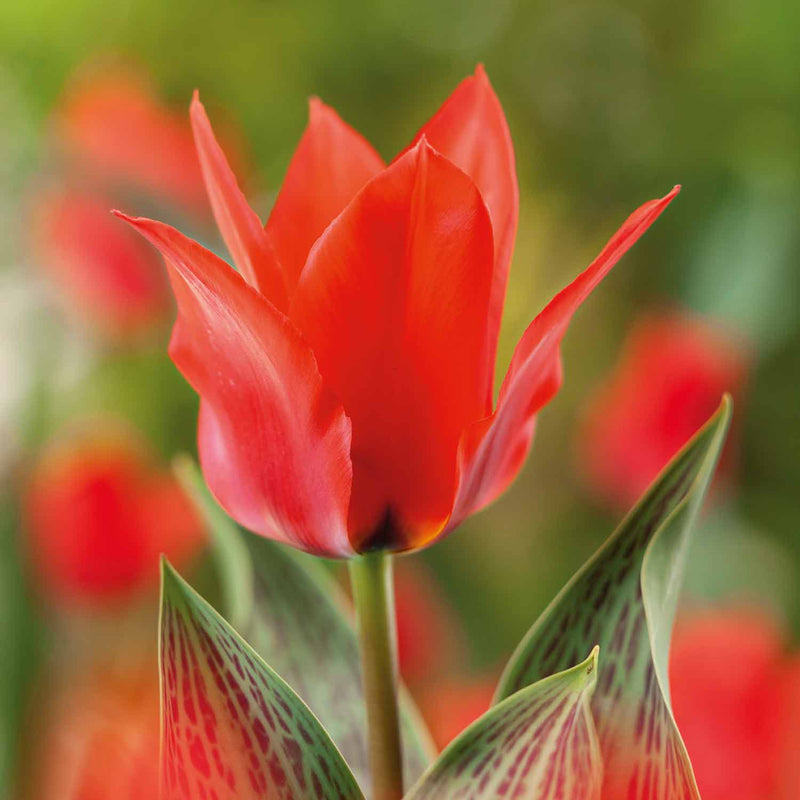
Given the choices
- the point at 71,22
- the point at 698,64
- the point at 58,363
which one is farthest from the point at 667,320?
the point at 71,22

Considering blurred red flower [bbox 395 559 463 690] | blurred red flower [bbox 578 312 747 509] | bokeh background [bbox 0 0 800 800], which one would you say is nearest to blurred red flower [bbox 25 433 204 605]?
bokeh background [bbox 0 0 800 800]

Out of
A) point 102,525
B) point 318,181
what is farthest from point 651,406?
point 318,181

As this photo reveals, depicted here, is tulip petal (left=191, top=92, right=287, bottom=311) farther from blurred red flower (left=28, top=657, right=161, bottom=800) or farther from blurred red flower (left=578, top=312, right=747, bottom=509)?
blurred red flower (left=578, top=312, right=747, bottom=509)

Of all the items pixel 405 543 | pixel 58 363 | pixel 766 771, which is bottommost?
pixel 766 771

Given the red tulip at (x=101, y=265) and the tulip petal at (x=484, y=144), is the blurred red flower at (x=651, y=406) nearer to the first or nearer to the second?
the red tulip at (x=101, y=265)

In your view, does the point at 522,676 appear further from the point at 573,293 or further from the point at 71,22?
the point at 71,22

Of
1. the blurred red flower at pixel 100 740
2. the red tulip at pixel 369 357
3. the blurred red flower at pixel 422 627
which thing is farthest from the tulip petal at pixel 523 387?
the blurred red flower at pixel 422 627

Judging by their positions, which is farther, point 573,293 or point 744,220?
point 744,220
